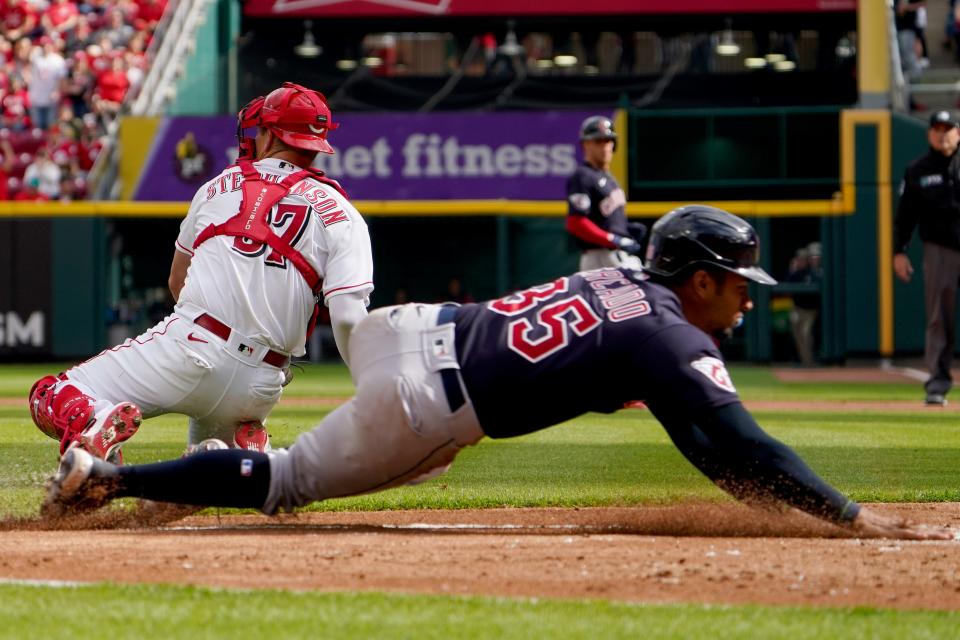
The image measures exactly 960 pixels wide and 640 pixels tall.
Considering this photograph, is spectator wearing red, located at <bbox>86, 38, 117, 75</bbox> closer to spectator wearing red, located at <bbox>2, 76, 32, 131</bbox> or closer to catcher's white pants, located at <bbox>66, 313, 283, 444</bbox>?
spectator wearing red, located at <bbox>2, 76, 32, 131</bbox>

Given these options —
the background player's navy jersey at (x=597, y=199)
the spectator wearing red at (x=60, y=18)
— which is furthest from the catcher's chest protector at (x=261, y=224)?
the spectator wearing red at (x=60, y=18)

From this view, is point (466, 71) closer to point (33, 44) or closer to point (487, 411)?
point (33, 44)

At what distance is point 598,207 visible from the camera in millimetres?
11375

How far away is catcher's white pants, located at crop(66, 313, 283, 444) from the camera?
5508mm

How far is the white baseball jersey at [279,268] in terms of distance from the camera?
556 cm

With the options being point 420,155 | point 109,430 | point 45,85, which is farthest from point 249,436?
point 45,85

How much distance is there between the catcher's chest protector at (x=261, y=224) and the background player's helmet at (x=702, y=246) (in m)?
1.40

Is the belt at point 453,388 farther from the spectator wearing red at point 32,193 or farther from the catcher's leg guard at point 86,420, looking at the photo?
the spectator wearing red at point 32,193

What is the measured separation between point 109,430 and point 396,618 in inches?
81.4

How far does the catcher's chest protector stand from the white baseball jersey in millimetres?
19

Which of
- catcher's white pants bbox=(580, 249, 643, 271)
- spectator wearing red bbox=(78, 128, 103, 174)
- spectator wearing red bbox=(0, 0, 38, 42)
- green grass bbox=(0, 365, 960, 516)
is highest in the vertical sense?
spectator wearing red bbox=(0, 0, 38, 42)

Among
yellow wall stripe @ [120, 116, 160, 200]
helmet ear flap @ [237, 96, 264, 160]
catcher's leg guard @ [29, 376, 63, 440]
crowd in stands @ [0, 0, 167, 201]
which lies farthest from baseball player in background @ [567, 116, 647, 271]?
crowd in stands @ [0, 0, 167, 201]

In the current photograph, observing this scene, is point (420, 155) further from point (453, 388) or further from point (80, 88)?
point (453, 388)

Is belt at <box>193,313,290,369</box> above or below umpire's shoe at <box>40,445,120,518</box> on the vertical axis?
above
